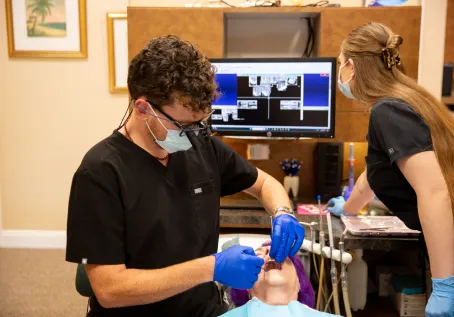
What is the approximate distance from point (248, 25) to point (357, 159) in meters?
1.04

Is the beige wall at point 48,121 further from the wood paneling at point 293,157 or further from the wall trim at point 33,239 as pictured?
the wood paneling at point 293,157

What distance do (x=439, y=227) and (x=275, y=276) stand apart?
0.54 m

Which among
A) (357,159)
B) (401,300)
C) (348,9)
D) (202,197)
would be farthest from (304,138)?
(202,197)

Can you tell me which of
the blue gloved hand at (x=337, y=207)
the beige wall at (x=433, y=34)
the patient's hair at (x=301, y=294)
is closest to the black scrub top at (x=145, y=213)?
the patient's hair at (x=301, y=294)

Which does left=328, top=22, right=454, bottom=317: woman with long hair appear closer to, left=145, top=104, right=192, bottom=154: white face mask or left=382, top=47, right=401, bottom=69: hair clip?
left=382, top=47, right=401, bottom=69: hair clip

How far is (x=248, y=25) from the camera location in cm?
288

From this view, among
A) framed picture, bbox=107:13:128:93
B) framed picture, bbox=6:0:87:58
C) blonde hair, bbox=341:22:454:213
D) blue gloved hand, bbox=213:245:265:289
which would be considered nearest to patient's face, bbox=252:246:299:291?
blue gloved hand, bbox=213:245:265:289

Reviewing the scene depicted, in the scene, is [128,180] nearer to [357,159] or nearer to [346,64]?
[346,64]

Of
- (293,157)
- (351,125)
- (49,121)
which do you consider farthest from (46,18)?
(351,125)

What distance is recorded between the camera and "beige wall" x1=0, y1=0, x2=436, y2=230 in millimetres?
3543

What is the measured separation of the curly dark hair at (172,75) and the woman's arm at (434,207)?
0.73m

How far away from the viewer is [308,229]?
2.17 metres

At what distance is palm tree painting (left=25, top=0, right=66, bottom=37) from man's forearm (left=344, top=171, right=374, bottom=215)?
8.14 ft

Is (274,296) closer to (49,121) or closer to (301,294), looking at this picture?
(301,294)
